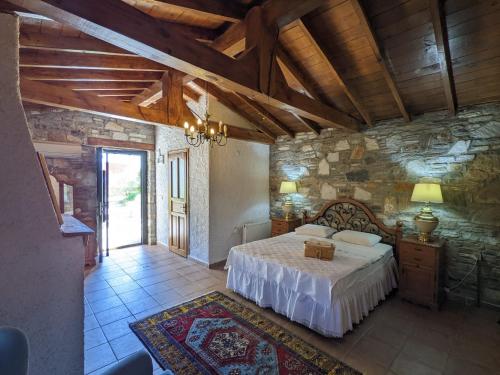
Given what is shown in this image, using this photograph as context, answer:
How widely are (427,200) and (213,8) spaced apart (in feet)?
10.9

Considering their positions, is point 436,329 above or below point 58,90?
below

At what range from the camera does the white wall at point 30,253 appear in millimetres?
1229

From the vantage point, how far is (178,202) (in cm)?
514

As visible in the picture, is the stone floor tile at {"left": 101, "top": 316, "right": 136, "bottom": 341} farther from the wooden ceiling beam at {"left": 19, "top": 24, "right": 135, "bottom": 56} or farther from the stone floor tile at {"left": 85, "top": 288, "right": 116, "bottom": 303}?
the wooden ceiling beam at {"left": 19, "top": 24, "right": 135, "bottom": 56}

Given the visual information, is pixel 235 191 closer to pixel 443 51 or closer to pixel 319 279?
pixel 319 279

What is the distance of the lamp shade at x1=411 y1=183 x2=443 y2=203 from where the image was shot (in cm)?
308

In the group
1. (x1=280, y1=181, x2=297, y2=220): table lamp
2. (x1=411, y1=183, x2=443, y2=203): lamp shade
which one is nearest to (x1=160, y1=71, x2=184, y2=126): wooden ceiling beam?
(x1=280, y1=181, x2=297, y2=220): table lamp

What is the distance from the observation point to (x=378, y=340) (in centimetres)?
244

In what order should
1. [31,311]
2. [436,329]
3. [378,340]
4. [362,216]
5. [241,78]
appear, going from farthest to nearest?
1. [362,216]
2. [436,329]
3. [378,340]
4. [241,78]
5. [31,311]

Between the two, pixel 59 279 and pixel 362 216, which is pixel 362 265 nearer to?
pixel 362 216

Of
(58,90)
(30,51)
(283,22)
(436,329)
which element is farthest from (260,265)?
A: (30,51)

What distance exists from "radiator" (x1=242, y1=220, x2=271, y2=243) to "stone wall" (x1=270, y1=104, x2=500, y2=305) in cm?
133

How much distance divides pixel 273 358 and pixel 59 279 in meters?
1.85

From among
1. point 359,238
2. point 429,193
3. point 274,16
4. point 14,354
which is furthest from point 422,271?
point 14,354
